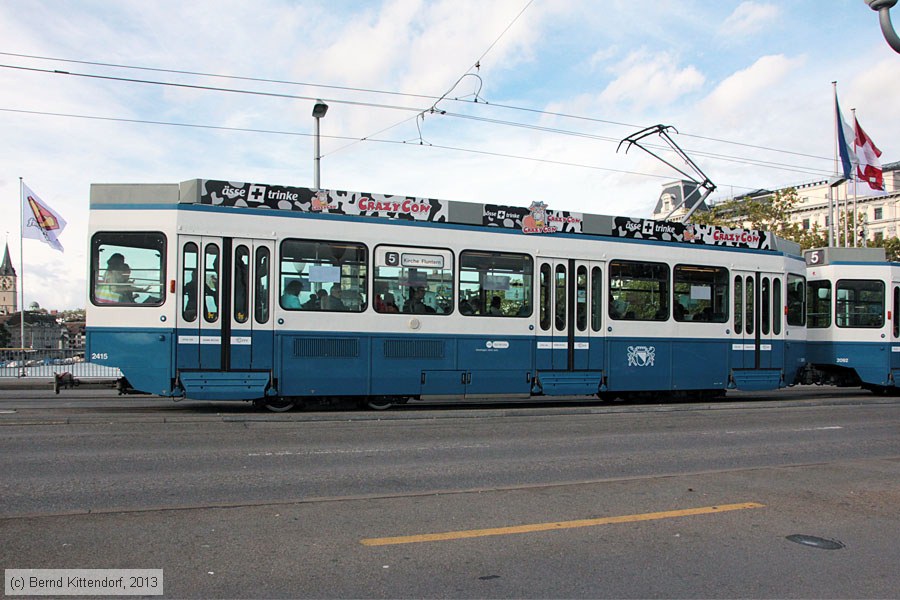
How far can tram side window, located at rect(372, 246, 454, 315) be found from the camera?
13.3 m

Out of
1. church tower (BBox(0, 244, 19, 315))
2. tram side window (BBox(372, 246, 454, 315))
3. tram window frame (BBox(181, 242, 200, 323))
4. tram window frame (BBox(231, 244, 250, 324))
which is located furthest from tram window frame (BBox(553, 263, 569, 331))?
church tower (BBox(0, 244, 19, 315))

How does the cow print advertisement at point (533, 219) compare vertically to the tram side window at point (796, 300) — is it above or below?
above

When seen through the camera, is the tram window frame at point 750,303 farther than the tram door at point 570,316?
Yes

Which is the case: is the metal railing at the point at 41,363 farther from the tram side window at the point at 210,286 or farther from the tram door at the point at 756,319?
the tram door at the point at 756,319

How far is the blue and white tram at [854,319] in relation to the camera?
62.3 ft

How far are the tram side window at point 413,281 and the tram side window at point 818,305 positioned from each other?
36.0 ft

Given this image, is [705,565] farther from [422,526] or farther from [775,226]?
[775,226]

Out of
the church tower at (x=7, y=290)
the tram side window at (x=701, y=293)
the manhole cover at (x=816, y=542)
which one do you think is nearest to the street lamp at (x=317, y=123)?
the tram side window at (x=701, y=293)

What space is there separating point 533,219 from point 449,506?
8.79m

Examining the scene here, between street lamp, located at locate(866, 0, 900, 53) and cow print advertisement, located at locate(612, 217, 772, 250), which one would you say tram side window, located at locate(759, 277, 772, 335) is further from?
street lamp, located at locate(866, 0, 900, 53)

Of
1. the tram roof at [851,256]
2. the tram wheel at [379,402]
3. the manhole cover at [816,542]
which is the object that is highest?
the tram roof at [851,256]

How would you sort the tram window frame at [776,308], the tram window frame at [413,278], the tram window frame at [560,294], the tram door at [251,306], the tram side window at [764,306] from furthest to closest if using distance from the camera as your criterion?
the tram window frame at [776,308] → the tram side window at [764,306] → the tram window frame at [560,294] → the tram window frame at [413,278] → the tram door at [251,306]

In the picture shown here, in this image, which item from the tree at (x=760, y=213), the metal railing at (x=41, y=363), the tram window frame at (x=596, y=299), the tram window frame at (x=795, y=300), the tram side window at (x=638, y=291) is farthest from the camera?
the tree at (x=760, y=213)

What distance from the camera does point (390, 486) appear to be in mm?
7297
